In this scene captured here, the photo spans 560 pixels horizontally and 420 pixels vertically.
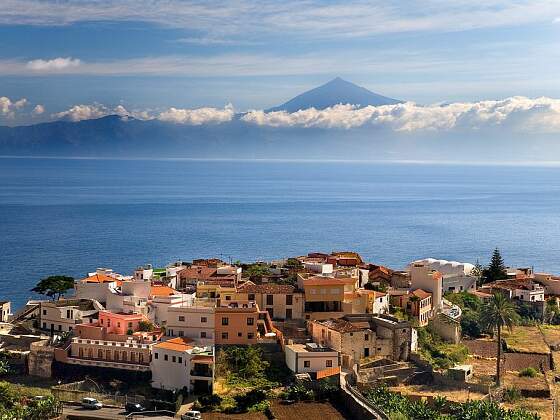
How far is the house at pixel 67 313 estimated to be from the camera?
135 ft

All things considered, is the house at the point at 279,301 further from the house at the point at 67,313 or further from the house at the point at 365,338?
the house at the point at 67,313

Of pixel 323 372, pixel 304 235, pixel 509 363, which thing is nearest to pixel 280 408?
pixel 323 372

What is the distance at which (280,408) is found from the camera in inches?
1313

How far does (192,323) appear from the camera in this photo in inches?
1518

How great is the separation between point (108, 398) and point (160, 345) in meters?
3.28

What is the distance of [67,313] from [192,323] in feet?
24.0

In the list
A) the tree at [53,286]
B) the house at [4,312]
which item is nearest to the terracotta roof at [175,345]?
the house at [4,312]

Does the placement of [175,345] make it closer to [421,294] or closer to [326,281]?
[326,281]

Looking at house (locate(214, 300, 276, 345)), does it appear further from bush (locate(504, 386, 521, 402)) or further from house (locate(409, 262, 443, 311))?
house (locate(409, 262, 443, 311))

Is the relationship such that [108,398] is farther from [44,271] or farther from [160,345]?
[44,271]

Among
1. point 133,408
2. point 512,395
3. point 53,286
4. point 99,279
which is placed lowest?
point 512,395

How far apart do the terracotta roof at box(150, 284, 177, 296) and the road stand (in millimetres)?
10265

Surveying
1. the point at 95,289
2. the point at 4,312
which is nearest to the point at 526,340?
the point at 95,289

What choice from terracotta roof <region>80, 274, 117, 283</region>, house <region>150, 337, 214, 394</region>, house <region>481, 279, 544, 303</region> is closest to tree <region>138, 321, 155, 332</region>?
house <region>150, 337, 214, 394</region>
